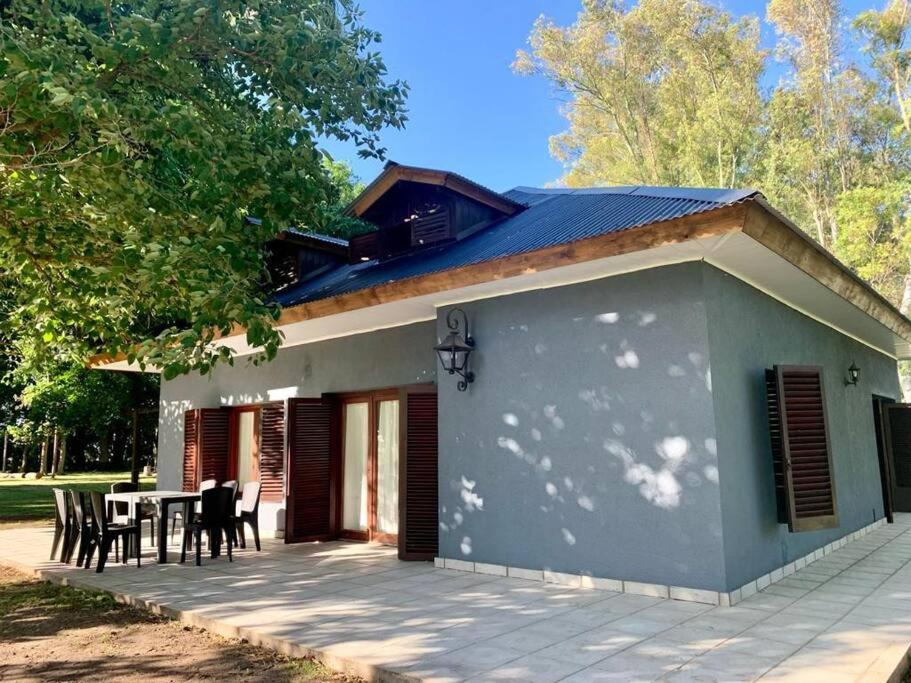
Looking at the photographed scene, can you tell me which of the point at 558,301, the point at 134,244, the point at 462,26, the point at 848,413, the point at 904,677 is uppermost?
the point at 462,26

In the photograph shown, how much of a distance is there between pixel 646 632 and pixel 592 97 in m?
22.4

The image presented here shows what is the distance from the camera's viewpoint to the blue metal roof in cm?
552

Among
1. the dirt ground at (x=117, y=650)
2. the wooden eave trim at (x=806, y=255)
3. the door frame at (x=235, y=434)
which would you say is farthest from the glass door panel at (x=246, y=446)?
the wooden eave trim at (x=806, y=255)

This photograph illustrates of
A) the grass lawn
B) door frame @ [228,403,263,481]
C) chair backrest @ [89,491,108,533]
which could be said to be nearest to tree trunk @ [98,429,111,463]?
the grass lawn

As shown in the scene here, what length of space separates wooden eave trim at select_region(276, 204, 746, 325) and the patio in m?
2.78

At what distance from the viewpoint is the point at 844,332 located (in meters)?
9.33

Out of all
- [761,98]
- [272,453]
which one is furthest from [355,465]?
[761,98]

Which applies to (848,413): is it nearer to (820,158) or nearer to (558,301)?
(558,301)

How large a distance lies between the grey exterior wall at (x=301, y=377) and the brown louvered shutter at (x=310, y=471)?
0.46m

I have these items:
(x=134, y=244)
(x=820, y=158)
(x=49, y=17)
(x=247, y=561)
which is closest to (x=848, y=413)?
(x=247, y=561)

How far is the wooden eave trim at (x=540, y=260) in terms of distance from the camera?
4.61 metres

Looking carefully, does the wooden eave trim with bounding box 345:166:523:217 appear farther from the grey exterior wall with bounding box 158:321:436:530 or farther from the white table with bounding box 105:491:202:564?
the white table with bounding box 105:491:202:564

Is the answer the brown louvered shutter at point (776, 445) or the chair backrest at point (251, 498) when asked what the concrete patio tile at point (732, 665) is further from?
the chair backrest at point (251, 498)

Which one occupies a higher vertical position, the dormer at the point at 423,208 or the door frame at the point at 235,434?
Result: the dormer at the point at 423,208
